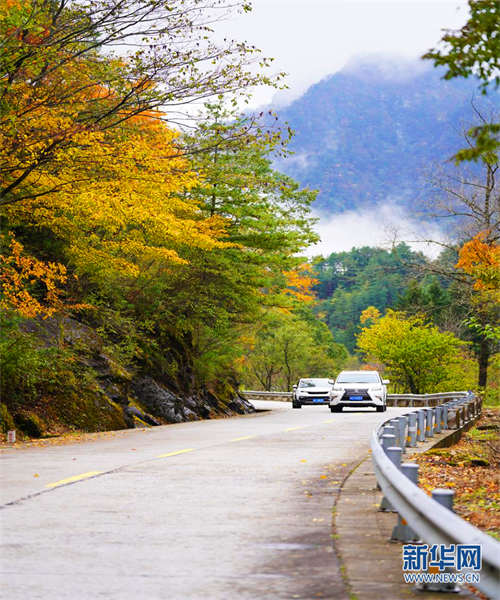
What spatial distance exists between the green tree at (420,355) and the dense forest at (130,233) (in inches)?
474

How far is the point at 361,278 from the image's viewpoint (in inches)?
6388

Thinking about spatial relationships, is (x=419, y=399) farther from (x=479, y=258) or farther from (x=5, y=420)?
(x=5, y=420)

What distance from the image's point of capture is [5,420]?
64.3 feet

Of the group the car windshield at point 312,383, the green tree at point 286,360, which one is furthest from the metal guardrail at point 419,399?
the green tree at point 286,360

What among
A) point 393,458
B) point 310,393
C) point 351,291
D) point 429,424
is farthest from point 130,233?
point 351,291

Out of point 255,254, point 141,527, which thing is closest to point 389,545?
point 141,527

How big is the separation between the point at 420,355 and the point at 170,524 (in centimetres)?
4815

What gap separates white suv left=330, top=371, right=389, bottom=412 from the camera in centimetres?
3394

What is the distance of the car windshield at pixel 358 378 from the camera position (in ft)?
114

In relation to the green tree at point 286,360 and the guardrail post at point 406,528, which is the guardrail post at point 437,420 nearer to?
the guardrail post at point 406,528

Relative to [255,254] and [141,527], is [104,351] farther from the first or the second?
[141,527]

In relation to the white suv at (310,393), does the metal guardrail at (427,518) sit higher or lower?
higher

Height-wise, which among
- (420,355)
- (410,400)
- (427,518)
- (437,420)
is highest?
(420,355)

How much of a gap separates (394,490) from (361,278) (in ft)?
515
